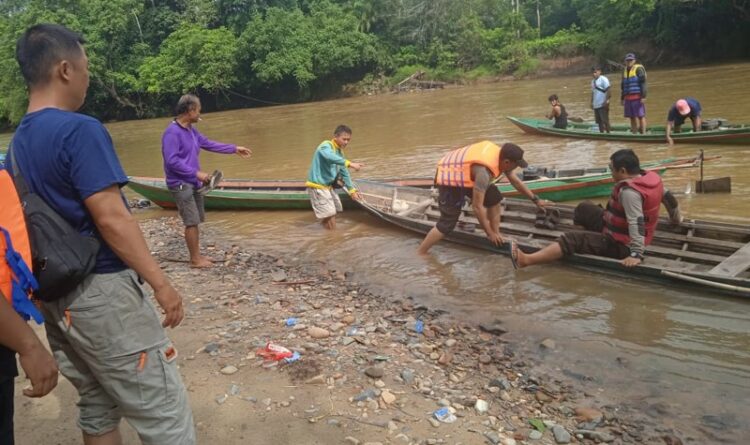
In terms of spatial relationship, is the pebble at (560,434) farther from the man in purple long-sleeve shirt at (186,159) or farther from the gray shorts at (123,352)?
the man in purple long-sleeve shirt at (186,159)

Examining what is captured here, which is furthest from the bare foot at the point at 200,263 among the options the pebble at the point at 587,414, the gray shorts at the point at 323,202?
the pebble at the point at 587,414

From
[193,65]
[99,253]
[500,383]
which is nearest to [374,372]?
[500,383]

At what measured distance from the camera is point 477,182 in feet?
18.4

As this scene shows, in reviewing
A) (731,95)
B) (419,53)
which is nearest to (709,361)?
(731,95)

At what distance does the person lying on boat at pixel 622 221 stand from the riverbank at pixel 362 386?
1.24 meters

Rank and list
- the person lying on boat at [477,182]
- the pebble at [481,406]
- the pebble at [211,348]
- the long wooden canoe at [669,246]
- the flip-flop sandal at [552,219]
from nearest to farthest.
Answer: the pebble at [481,406] < the pebble at [211,348] < the long wooden canoe at [669,246] < the person lying on boat at [477,182] < the flip-flop sandal at [552,219]

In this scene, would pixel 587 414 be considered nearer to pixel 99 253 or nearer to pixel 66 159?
pixel 99 253

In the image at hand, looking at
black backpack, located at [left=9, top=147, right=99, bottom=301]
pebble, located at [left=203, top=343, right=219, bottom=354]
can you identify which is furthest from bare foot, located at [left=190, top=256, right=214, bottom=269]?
black backpack, located at [left=9, top=147, right=99, bottom=301]

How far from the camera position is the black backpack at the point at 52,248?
1900 millimetres

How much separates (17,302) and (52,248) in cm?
21

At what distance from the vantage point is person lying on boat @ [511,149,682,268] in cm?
489

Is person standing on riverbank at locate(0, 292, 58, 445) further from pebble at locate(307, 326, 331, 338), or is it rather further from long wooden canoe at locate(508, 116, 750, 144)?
long wooden canoe at locate(508, 116, 750, 144)

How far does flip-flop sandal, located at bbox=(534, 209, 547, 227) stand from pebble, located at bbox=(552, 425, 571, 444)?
340cm

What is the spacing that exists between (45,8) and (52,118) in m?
44.3
